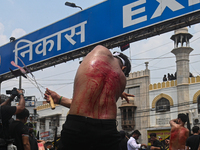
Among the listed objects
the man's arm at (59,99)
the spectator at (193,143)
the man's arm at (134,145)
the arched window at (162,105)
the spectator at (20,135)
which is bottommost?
the man's arm at (134,145)

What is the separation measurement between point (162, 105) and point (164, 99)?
2.25 feet

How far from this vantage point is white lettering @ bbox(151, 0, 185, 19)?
9719 millimetres

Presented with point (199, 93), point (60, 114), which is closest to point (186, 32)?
point (199, 93)

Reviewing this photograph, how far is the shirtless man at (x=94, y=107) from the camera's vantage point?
206 centimetres

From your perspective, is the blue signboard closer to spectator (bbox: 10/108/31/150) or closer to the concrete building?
spectator (bbox: 10/108/31/150)

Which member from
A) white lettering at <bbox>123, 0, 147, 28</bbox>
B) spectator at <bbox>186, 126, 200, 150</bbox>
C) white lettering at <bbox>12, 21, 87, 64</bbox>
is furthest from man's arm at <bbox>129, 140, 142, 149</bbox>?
white lettering at <bbox>12, 21, 87, 64</bbox>

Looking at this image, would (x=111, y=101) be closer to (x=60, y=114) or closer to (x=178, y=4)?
(x=178, y=4)

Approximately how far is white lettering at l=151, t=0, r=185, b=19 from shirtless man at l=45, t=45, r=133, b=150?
26.6 feet

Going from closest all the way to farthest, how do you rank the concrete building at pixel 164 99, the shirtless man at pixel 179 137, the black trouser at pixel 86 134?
the black trouser at pixel 86 134 < the shirtless man at pixel 179 137 < the concrete building at pixel 164 99

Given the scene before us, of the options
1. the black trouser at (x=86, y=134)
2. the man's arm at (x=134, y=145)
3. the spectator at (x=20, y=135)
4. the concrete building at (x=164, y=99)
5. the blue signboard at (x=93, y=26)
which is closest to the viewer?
the black trouser at (x=86, y=134)

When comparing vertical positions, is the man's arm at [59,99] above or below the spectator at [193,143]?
above

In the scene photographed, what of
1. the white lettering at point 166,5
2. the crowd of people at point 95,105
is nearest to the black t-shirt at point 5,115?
the crowd of people at point 95,105

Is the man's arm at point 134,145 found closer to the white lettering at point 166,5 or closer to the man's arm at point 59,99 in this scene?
the white lettering at point 166,5

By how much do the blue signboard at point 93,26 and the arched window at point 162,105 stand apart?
19.1m
